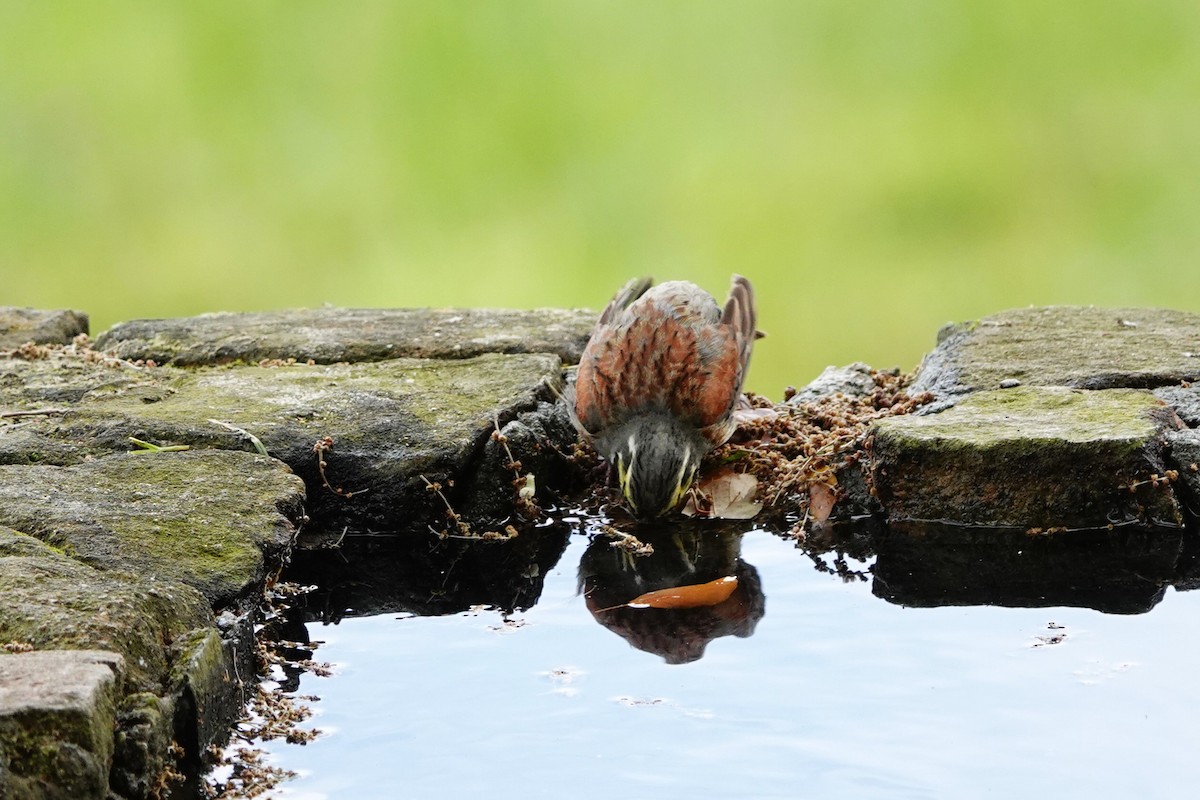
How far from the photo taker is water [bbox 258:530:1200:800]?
2676 mm

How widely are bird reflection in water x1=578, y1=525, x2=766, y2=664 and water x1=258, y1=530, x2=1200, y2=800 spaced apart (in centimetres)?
3

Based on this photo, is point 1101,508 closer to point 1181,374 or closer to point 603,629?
point 1181,374

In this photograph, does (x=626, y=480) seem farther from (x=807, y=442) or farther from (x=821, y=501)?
(x=807, y=442)

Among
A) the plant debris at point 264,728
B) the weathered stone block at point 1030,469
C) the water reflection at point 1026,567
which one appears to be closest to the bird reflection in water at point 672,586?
the water reflection at point 1026,567

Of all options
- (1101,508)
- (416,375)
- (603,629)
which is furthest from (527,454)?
(1101,508)

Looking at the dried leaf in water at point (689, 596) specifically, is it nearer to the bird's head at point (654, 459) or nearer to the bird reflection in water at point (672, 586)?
the bird reflection in water at point (672, 586)

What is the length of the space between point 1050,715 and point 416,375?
118 inches

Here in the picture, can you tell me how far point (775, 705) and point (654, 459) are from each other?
1.59 meters

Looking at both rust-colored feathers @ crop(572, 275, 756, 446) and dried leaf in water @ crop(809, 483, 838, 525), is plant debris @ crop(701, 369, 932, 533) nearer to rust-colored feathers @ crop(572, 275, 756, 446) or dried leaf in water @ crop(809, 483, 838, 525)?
dried leaf in water @ crop(809, 483, 838, 525)

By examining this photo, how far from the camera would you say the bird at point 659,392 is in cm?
452

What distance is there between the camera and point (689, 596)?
3803 millimetres

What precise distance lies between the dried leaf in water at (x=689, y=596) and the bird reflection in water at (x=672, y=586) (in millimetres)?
20

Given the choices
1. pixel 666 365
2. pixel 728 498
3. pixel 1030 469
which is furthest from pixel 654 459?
pixel 1030 469

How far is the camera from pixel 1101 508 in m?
4.18
